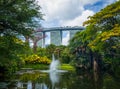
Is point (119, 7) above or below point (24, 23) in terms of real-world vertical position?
above

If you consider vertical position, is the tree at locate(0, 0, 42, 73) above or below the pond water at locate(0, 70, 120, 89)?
above

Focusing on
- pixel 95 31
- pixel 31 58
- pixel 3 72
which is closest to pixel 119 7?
pixel 95 31

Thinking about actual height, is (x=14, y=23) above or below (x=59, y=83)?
above

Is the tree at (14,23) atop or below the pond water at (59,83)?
atop

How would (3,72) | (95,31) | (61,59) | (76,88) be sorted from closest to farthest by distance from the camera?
(76,88) → (3,72) → (95,31) → (61,59)

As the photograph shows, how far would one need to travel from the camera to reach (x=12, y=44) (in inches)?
631

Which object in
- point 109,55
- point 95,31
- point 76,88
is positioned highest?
point 95,31

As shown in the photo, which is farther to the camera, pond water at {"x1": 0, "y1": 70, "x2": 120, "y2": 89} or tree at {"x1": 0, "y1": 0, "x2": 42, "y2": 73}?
pond water at {"x1": 0, "y1": 70, "x2": 120, "y2": 89}

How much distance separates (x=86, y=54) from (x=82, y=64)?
6.25 ft

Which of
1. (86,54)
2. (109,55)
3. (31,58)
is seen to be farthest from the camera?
(31,58)

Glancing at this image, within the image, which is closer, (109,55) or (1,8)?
(1,8)

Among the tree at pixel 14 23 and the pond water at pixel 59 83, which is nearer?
the tree at pixel 14 23

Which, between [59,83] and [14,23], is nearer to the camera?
[14,23]

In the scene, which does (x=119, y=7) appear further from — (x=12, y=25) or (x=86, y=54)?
(x=86, y=54)
